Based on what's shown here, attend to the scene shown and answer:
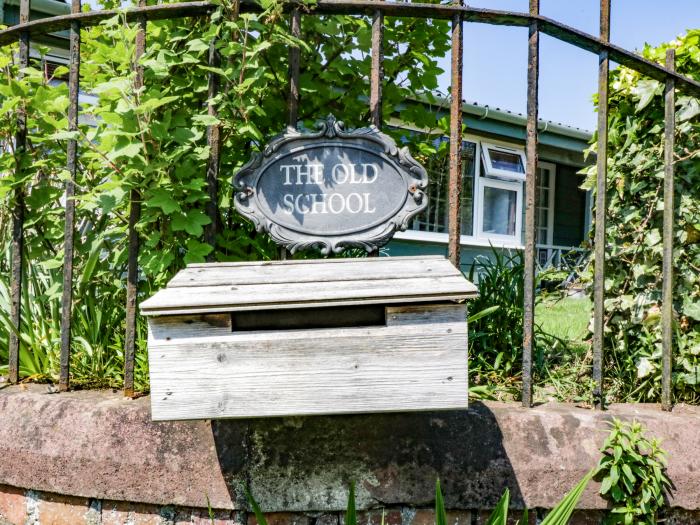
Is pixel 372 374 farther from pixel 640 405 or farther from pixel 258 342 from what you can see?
pixel 640 405

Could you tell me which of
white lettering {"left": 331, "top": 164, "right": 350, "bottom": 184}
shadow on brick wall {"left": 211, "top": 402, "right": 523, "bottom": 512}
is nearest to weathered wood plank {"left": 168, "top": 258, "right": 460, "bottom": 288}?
white lettering {"left": 331, "top": 164, "right": 350, "bottom": 184}

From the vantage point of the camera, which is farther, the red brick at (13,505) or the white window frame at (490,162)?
the white window frame at (490,162)

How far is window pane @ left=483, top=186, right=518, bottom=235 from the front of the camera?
10094 mm

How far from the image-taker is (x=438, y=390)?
145 cm

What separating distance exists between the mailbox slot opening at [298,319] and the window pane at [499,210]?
877 cm

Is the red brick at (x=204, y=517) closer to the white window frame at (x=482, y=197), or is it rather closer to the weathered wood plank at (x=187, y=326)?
the weathered wood plank at (x=187, y=326)

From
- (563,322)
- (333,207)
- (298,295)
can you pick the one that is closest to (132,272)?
(333,207)

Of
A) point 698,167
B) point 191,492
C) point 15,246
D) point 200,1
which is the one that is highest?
point 200,1

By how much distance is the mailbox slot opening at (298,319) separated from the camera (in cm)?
158

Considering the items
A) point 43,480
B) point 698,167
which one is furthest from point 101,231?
point 698,167

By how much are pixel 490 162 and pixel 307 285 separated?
8.30m

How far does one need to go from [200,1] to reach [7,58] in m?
0.69

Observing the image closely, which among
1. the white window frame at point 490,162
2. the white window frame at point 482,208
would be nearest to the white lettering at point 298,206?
the white window frame at point 482,208

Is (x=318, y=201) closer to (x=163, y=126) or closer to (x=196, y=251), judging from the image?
(x=196, y=251)
